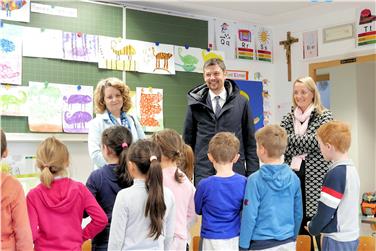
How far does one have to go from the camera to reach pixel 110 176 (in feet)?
7.18

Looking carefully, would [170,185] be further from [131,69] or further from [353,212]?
[131,69]

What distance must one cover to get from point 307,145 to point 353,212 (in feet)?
2.17

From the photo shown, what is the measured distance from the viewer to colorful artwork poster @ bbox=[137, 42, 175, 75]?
4348mm

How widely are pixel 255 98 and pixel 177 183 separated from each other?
303 cm

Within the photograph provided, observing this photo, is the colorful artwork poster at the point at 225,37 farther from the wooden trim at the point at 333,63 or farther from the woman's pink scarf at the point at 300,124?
the woman's pink scarf at the point at 300,124

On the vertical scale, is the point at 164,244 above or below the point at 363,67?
below

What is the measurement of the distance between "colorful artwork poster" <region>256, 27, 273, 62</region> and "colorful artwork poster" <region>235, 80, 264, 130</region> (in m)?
0.32

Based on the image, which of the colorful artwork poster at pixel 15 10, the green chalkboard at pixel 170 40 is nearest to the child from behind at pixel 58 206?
the colorful artwork poster at pixel 15 10

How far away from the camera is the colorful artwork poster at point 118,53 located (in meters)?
4.12

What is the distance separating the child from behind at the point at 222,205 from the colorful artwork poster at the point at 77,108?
198 cm

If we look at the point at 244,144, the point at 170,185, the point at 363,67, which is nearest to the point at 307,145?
the point at 244,144

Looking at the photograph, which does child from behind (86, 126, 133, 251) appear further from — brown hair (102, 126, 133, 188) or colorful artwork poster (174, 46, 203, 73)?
colorful artwork poster (174, 46, 203, 73)

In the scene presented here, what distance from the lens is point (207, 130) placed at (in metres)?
2.88

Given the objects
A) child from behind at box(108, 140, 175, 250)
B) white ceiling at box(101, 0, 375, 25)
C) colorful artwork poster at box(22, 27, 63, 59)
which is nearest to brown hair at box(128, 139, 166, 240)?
child from behind at box(108, 140, 175, 250)
